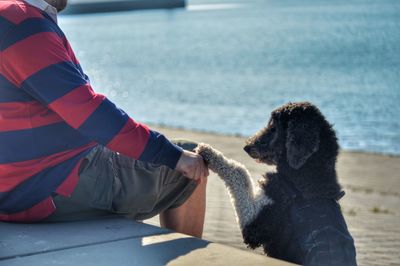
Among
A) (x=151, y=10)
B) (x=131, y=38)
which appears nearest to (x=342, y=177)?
(x=131, y=38)

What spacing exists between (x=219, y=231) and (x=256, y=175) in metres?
3.92

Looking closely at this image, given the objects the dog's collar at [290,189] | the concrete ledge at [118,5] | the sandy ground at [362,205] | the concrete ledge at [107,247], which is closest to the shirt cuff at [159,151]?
the concrete ledge at [107,247]

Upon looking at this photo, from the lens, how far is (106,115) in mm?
4133

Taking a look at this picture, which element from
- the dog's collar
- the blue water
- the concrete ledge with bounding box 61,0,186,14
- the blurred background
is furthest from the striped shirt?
the concrete ledge with bounding box 61,0,186,14

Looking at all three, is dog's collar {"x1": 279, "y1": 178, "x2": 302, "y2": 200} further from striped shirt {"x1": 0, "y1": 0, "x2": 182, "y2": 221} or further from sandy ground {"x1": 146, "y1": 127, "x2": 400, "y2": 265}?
sandy ground {"x1": 146, "y1": 127, "x2": 400, "y2": 265}

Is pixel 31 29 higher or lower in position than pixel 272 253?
higher

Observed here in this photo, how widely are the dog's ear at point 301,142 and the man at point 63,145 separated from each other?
0.53 m

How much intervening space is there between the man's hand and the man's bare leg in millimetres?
184

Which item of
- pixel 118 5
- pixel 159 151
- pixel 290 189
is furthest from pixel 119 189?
pixel 118 5

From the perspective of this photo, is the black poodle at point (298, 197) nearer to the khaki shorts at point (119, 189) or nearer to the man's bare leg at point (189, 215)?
the man's bare leg at point (189, 215)

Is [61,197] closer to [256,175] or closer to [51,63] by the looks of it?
[51,63]

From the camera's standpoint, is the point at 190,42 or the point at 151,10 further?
the point at 151,10

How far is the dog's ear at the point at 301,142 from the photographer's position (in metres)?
4.10

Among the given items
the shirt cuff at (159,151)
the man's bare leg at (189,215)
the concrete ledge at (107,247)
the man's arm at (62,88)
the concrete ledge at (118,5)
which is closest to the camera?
the concrete ledge at (107,247)
